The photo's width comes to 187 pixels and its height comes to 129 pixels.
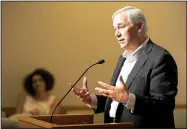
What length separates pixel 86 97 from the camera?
239 cm

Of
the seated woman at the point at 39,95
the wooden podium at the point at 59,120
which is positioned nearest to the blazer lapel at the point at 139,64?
the wooden podium at the point at 59,120

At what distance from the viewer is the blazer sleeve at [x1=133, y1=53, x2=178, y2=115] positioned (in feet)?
6.62

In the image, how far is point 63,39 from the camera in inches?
201

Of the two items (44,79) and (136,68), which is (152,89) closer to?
(136,68)

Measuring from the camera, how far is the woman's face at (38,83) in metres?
4.76

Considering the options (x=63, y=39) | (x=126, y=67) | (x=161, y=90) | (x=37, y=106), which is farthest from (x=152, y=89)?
(x=63, y=39)

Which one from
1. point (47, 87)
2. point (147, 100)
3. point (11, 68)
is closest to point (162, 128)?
point (147, 100)

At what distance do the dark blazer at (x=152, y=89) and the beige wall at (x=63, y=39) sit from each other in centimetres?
279

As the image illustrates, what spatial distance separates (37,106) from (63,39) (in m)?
0.91

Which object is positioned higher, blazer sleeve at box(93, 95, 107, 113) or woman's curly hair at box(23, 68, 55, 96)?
woman's curly hair at box(23, 68, 55, 96)

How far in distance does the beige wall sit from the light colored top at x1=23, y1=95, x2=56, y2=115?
0.29 m

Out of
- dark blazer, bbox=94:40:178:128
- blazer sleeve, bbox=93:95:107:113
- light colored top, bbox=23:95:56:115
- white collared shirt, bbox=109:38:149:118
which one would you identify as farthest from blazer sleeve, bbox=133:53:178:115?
light colored top, bbox=23:95:56:115

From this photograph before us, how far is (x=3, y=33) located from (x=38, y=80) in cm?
69

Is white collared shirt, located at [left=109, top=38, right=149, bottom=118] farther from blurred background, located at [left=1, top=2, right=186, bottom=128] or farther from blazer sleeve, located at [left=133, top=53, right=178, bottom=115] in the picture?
blurred background, located at [left=1, top=2, right=186, bottom=128]
